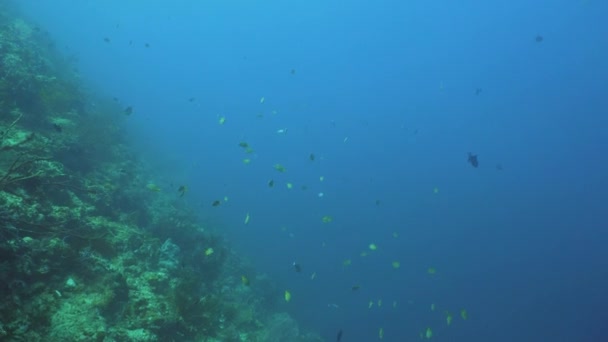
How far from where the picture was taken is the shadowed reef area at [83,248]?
5235 millimetres

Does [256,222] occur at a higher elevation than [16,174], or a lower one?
lower

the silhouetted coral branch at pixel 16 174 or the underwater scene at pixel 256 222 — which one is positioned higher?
the silhouetted coral branch at pixel 16 174

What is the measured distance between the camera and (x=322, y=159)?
253 ft

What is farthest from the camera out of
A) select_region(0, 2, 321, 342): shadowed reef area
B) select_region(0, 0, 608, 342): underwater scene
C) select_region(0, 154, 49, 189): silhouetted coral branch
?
select_region(0, 0, 608, 342): underwater scene

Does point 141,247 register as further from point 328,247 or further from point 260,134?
point 260,134

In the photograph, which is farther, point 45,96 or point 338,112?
point 338,112

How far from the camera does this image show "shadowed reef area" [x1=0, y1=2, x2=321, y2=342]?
5235mm

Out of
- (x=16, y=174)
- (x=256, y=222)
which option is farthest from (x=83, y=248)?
(x=256, y=222)

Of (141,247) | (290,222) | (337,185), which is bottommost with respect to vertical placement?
(337,185)

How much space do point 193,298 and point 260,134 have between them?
243ft

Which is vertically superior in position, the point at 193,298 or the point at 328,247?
the point at 193,298

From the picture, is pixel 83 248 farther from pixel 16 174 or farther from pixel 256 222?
pixel 256 222

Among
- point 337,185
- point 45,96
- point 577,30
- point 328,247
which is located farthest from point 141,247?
point 577,30

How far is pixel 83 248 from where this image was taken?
22.2 feet
